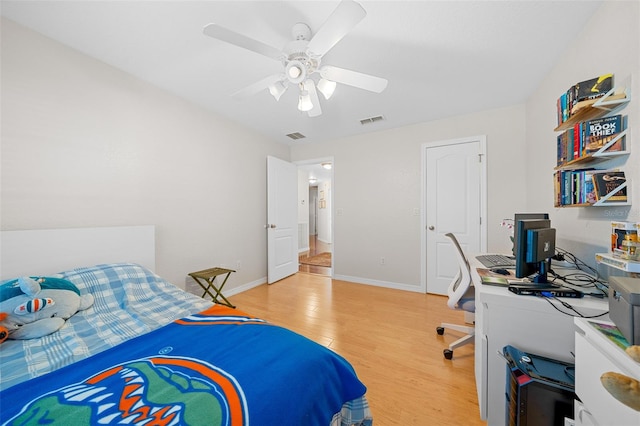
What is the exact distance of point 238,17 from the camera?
1.54m

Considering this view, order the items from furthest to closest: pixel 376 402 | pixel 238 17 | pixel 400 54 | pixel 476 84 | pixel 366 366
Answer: pixel 476 84 < pixel 400 54 < pixel 366 366 < pixel 238 17 < pixel 376 402

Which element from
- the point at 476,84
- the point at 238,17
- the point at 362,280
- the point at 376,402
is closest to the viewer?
the point at 376,402

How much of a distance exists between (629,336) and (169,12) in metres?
2.72

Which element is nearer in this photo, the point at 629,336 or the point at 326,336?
the point at 629,336

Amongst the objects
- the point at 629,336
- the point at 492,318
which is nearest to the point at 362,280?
the point at 492,318

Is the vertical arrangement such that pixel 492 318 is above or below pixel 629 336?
below

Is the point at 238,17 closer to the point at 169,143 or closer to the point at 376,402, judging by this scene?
the point at 169,143

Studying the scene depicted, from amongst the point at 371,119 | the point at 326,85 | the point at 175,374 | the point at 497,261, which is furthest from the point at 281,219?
the point at 175,374

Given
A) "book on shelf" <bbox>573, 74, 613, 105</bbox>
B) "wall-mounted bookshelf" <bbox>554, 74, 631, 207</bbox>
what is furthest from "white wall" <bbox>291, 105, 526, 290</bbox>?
"book on shelf" <bbox>573, 74, 613, 105</bbox>

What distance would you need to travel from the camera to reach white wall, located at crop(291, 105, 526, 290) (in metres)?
2.87

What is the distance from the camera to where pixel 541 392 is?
3.20ft

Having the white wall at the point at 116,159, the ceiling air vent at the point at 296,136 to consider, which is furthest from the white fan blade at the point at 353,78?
the ceiling air vent at the point at 296,136

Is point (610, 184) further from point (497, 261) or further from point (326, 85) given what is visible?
point (326, 85)

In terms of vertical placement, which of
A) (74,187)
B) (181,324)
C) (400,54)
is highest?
(400,54)
